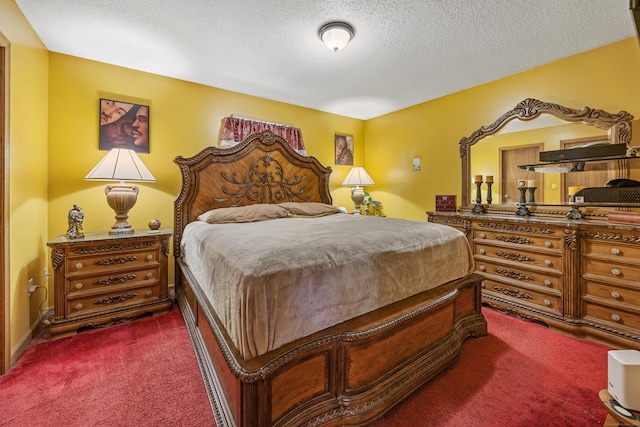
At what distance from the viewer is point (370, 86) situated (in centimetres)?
347

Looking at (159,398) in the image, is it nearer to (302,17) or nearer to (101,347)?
(101,347)

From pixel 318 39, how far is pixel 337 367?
100 inches

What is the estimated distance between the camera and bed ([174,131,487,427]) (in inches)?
44.8

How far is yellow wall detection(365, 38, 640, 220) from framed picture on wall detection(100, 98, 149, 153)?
348 cm

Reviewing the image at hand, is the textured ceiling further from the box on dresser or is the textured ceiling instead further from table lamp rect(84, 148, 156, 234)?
the box on dresser

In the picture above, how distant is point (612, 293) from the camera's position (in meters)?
2.13

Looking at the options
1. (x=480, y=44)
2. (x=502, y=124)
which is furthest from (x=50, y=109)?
(x=502, y=124)

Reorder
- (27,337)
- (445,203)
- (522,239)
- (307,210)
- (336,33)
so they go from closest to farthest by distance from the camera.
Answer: (27,337) < (336,33) < (522,239) < (307,210) < (445,203)

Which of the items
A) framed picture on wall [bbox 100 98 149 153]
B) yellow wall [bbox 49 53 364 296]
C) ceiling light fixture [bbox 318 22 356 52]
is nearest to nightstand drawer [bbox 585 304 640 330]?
ceiling light fixture [bbox 318 22 356 52]

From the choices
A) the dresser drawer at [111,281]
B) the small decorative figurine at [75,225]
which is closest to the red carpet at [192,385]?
the dresser drawer at [111,281]

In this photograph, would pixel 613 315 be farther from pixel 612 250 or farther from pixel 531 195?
pixel 531 195

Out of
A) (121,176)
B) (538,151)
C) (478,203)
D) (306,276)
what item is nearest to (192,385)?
(306,276)

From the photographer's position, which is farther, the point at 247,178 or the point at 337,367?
the point at 247,178

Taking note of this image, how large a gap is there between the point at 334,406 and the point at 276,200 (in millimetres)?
2566
